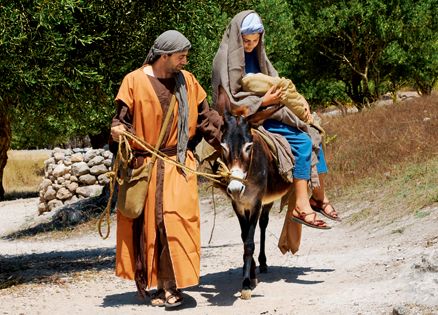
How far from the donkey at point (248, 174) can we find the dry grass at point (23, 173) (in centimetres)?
2648

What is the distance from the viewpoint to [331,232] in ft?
41.6

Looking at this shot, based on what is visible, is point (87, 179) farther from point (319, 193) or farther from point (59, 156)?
point (319, 193)

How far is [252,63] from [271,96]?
0.56 meters

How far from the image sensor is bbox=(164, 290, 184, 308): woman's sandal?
24.8ft

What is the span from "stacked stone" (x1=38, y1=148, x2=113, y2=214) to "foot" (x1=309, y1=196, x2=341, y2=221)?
551 inches

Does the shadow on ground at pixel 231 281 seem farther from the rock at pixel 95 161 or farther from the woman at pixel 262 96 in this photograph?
the rock at pixel 95 161

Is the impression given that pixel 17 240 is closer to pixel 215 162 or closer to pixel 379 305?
pixel 215 162

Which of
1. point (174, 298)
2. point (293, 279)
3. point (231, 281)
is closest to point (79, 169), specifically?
point (231, 281)

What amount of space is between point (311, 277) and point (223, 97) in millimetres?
2274

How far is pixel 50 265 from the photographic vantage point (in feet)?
38.8

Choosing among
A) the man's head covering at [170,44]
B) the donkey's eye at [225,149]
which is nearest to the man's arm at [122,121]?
the man's head covering at [170,44]

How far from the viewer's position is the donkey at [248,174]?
7.63 meters

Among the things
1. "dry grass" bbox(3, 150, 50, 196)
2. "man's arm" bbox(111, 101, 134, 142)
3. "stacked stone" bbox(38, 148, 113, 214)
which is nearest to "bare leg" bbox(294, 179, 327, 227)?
"man's arm" bbox(111, 101, 134, 142)

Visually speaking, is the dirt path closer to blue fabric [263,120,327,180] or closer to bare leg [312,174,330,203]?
bare leg [312,174,330,203]
